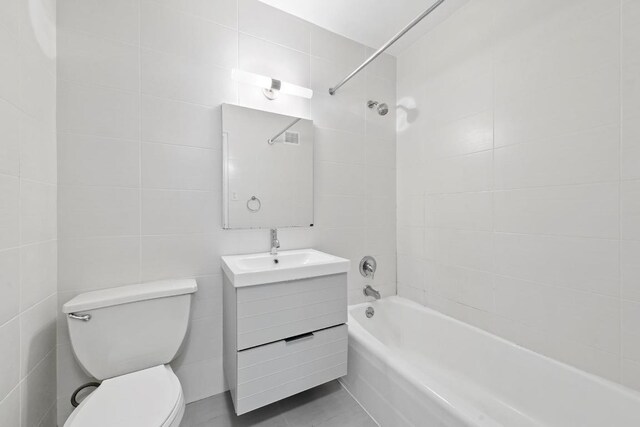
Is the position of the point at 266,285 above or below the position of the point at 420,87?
below

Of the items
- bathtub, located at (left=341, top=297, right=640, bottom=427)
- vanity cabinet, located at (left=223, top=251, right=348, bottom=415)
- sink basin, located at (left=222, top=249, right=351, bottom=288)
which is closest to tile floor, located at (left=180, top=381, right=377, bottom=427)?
bathtub, located at (left=341, top=297, right=640, bottom=427)

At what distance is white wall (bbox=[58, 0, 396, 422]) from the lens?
1.20 meters

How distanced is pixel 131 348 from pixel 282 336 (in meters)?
0.66

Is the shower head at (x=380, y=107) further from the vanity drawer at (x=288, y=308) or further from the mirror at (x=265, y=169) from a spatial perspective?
the vanity drawer at (x=288, y=308)

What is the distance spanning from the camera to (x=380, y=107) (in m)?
2.00

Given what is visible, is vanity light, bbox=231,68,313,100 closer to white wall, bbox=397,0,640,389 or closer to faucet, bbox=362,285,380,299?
white wall, bbox=397,0,640,389

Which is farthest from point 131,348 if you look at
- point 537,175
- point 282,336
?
point 537,175

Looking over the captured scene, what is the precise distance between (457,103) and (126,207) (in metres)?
2.01

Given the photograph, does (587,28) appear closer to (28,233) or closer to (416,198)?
(416,198)

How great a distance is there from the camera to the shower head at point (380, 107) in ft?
6.45

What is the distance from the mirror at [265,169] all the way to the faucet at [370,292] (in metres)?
0.69

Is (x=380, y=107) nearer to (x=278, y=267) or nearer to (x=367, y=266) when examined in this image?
(x=367, y=266)

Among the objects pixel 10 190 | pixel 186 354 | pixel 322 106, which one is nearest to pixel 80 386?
pixel 186 354

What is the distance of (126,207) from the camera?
1284 mm
